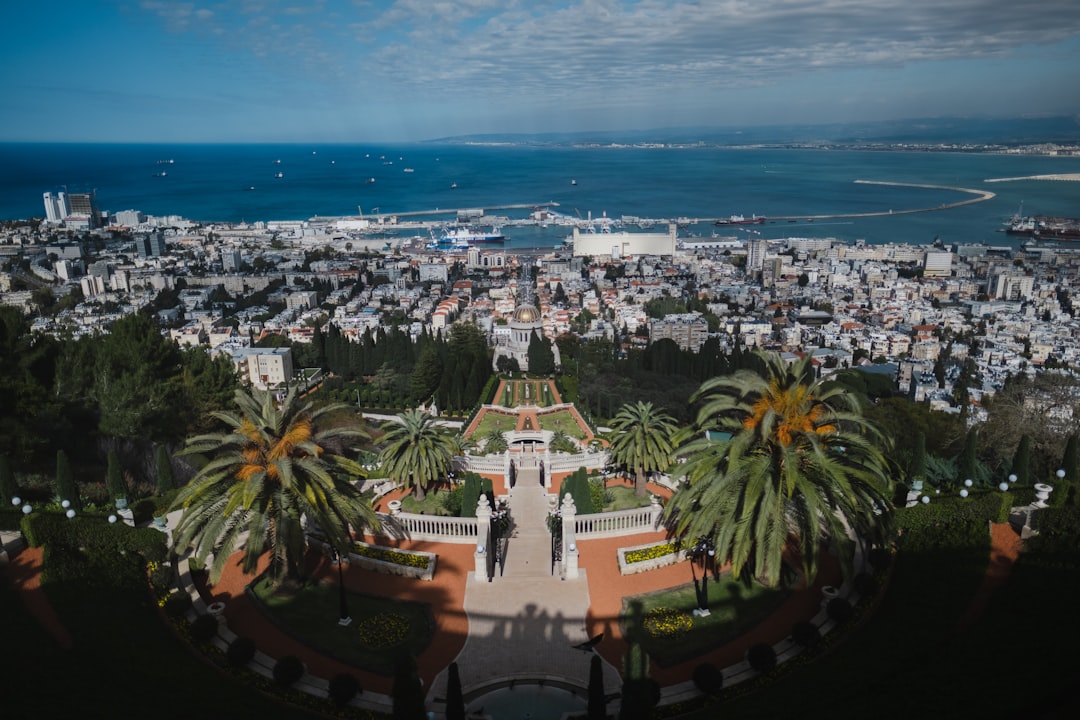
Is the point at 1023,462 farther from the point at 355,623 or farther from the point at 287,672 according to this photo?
the point at 287,672

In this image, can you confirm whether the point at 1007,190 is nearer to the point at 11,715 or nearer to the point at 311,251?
the point at 311,251

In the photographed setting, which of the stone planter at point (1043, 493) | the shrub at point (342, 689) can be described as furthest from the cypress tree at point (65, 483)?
the stone planter at point (1043, 493)

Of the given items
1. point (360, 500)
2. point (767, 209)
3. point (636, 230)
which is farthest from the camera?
point (767, 209)

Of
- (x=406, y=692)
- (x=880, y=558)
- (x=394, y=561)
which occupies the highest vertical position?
(x=406, y=692)

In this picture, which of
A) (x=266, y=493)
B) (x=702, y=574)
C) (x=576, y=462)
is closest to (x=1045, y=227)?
(x=576, y=462)

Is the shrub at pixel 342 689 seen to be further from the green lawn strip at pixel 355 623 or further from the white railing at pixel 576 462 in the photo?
the white railing at pixel 576 462

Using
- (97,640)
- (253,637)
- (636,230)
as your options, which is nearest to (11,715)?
(97,640)
